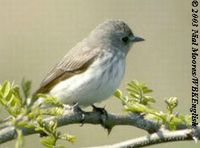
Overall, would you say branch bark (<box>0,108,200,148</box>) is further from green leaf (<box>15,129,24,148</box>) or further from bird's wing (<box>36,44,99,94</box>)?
bird's wing (<box>36,44,99,94</box>)

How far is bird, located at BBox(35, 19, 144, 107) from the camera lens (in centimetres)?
539

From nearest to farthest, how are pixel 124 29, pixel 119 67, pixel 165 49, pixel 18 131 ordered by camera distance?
pixel 18 131 < pixel 119 67 < pixel 124 29 < pixel 165 49

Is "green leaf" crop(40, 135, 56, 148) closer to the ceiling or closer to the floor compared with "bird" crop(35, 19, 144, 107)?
closer to the ceiling

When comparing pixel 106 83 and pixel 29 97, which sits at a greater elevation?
pixel 29 97

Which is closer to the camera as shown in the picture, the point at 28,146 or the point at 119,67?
the point at 119,67

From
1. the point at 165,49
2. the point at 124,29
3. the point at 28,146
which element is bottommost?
the point at 28,146

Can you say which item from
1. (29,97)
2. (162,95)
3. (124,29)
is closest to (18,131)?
(29,97)

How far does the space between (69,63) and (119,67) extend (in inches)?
17.1

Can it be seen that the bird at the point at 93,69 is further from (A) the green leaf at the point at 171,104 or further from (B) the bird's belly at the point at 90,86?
(A) the green leaf at the point at 171,104

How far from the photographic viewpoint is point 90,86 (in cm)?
543

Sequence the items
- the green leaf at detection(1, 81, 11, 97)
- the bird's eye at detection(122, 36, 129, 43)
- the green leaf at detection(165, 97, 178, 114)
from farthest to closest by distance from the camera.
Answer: the bird's eye at detection(122, 36, 129, 43)
the green leaf at detection(165, 97, 178, 114)
the green leaf at detection(1, 81, 11, 97)

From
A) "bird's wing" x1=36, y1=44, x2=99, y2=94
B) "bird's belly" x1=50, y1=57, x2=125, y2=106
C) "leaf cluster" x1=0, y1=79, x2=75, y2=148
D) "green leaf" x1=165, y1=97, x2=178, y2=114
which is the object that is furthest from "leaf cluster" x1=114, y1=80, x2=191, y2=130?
"bird's wing" x1=36, y1=44, x2=99, y2=94

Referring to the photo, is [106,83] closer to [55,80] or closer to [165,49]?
[55,80]

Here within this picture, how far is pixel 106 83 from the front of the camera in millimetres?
5383
